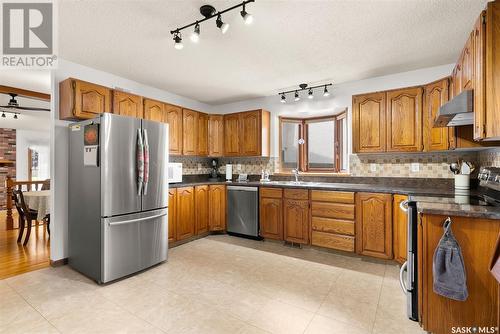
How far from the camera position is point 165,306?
83.4 inches

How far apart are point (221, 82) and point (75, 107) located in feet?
6.35

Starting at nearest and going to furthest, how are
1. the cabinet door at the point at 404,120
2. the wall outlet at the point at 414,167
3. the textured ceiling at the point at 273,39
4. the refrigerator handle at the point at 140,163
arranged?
the textured ceiling at the point at 273,39, the refrigerator handle at the point at 140,163, the cabinet door at the point at 404,120, the wall outlet at the point at 414,167

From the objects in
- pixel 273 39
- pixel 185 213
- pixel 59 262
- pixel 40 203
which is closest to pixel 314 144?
pixel 273 39

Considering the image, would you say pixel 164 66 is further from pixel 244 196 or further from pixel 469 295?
pixel 469 295

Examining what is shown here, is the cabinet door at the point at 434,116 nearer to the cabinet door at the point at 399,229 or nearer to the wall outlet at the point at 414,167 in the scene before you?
the wall outlet at the point at 414,167

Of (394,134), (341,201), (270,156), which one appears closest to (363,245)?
(341,201)

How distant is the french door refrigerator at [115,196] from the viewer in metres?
2.52

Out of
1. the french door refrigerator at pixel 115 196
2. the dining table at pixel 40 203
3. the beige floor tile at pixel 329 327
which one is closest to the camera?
the beige floor tile at pixel 329 327

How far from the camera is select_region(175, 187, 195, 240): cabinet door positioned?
12.2 feet

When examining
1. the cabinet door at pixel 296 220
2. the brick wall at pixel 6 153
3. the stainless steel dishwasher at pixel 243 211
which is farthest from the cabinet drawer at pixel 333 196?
the brick wall at pixel 6 153

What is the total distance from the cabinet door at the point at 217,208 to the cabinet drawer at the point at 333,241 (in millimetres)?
1608

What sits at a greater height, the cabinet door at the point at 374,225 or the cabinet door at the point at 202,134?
the cabinet door at the point at 202,134

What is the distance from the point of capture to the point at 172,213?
3.62 m

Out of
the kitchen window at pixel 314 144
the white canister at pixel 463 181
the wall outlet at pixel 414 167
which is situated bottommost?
the white canister at pixel 463 181
